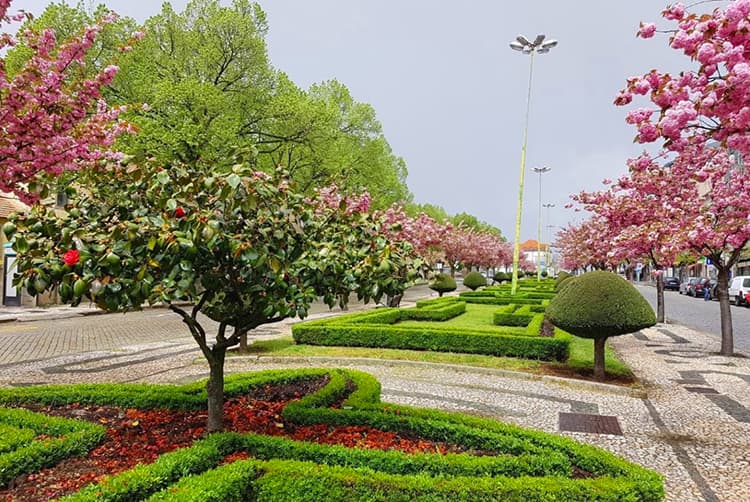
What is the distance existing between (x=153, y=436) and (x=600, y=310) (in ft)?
22.5

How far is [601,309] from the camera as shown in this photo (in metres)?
8.30

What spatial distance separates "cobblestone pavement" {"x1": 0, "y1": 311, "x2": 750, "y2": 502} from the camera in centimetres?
518

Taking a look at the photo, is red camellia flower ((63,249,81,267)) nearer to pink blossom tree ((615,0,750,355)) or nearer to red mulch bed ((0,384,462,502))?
red mulch bed ((0,384,462,502))

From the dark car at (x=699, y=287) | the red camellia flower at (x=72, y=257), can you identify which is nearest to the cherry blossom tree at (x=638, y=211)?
the red camellia flower at (x=72, y=257)

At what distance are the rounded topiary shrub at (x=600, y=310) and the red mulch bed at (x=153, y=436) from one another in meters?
4.83

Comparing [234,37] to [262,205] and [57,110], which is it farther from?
[262,205]

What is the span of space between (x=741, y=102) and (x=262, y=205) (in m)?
3.70

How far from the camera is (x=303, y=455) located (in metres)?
3.96

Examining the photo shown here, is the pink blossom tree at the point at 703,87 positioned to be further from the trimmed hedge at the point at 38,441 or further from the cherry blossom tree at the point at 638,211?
the cherry blossom tree at the point at 638,211

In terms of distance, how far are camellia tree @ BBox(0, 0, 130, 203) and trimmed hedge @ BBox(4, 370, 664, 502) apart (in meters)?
4.10

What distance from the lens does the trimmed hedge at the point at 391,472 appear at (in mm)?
3283

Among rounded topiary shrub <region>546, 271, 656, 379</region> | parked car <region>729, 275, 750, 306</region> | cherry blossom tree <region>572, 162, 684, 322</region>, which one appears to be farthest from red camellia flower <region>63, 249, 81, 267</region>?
parked car <region>729, 275, 750, 306</region>

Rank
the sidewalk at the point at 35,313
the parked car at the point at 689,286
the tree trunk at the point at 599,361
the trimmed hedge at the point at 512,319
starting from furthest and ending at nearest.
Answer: the parked car at the point at 689,286, the sidewalk at the point at 35,313, the trimmed hedge at the point at 512,319, the tree trunk at the point at 599,361

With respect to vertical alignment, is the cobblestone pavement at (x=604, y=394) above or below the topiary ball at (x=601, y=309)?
below
